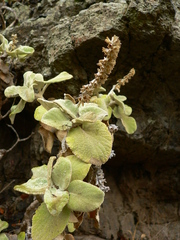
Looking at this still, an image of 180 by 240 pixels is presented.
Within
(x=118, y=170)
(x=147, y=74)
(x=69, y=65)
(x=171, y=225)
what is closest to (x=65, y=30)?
(x=69, y=65)

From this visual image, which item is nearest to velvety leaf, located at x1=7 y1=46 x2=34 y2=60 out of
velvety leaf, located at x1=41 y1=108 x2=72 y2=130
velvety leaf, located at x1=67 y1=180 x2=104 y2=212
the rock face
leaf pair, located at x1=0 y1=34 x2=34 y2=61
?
leaf pair, located at x1=0 y1=34 x2=34 y2=61

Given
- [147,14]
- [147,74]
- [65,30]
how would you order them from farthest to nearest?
[147,74], [65,30], [147,14]

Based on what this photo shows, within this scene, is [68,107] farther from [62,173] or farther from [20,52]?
[20,52]

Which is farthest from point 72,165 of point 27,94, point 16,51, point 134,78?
point 134,78

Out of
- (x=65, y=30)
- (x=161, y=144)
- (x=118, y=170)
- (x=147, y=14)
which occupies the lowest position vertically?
(x=118, y=170)

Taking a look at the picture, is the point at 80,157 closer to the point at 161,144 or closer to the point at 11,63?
the point at 11,63

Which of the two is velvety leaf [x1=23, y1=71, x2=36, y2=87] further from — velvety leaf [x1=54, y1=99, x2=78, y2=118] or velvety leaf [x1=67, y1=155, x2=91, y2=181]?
velvety leaf [x1=67, y1=155, x2=91, y2=181]
